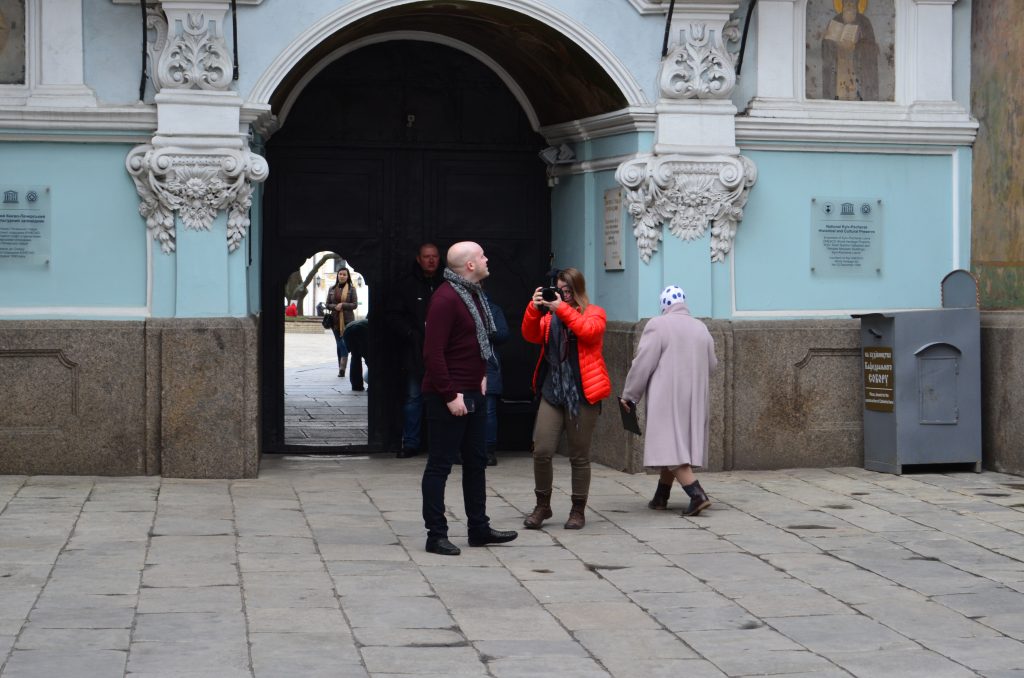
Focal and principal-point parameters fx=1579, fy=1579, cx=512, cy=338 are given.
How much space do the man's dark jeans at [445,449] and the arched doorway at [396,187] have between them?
16.2 feet

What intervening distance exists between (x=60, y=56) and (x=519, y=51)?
375 cm

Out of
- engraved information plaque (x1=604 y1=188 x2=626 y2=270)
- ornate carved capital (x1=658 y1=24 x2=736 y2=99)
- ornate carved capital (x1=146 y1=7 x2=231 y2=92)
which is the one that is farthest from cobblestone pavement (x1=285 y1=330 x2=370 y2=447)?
ornate carved capital (x1=658 y1=24 x2=736 y2=99)

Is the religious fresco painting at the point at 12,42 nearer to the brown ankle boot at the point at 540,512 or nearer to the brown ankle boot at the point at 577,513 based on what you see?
the brown ankle boot at the point at 540,512

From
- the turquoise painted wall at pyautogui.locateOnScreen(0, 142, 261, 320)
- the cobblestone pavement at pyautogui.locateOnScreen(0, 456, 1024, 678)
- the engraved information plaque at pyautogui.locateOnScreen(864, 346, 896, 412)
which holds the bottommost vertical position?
the cobblestone pavement at pyautogui.locateOnScreen(0, 456, 1024, 678)

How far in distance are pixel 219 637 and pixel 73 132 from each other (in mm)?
6231

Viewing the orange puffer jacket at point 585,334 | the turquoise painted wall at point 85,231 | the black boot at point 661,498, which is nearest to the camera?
the orange puffer jacket at point 585,334

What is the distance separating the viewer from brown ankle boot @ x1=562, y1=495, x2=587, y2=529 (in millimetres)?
9852

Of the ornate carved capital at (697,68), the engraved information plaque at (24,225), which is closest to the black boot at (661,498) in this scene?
the ornate carved capital at (697,68)

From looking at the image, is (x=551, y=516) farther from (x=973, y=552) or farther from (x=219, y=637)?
(x=219, y=637)

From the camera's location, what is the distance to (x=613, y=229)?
13.1 m

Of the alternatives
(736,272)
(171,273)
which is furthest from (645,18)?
(171,273)

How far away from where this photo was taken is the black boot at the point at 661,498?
1062 centimetres

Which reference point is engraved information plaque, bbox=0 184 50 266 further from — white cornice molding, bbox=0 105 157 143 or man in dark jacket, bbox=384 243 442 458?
man in dark jacket, bbox=384 243 442 458

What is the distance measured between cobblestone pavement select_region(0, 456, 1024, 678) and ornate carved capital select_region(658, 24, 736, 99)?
3.14m
